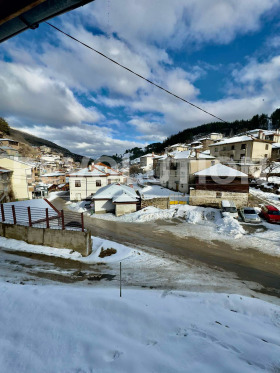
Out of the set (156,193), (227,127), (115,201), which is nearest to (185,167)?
(156,193)

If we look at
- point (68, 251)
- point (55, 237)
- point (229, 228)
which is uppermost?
point (55, 237)

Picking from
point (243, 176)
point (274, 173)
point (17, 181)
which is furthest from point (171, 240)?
point (274, 173)

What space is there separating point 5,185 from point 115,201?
57.3 ft

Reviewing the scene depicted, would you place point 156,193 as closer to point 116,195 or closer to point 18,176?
point 116,195

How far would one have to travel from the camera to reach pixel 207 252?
11.7 metres

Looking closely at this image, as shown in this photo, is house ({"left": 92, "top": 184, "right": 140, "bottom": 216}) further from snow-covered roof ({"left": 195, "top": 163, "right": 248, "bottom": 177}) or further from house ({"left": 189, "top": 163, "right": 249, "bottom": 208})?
snow-covered roof ({"left": 195, "top": 163, "right": 248, "bottom": 177})

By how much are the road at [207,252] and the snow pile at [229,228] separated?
2294mm

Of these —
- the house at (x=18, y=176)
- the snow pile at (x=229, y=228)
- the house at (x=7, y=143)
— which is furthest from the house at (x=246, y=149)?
the house at (x=7, y=143)

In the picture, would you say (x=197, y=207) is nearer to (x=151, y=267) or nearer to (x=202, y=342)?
(x=151, y=267)

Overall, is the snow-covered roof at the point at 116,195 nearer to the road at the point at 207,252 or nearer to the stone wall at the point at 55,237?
the road at the point at 207,252

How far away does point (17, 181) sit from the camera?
26.9m

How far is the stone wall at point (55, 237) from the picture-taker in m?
10.1

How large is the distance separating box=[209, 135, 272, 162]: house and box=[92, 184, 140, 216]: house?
31597mm

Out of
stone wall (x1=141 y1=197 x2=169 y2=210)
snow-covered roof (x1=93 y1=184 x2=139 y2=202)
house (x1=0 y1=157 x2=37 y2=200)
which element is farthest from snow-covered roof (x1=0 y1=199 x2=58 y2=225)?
house (x1=0 y1=157 x2=37 y2=200)
